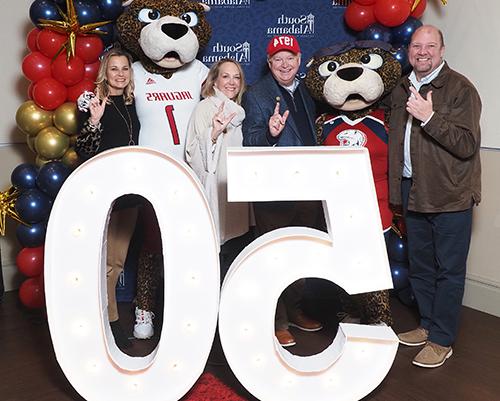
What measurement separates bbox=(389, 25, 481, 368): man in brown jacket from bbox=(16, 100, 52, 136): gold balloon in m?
1.62

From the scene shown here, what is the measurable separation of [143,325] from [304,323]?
2.58 feet

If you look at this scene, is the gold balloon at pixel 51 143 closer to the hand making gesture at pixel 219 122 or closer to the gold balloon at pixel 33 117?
the gold balloon at pixel 33 117

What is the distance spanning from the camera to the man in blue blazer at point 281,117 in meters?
2.85

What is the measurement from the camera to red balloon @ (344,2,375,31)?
10.9 feet

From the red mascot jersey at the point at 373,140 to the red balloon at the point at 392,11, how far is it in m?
0.54

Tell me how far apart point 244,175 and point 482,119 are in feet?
5.68

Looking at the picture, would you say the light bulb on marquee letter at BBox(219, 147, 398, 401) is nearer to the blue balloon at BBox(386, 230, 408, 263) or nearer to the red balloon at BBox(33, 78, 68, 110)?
the blue balloon at BBox(386, 230, 408, 263)

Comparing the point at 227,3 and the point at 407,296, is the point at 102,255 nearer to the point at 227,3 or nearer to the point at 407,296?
the point at 227,3

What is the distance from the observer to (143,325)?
3.08 m

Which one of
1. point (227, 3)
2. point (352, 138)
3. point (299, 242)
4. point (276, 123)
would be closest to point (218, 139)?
point (276, 123)

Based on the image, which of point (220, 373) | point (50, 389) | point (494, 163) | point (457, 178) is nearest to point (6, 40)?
point (50, 389)

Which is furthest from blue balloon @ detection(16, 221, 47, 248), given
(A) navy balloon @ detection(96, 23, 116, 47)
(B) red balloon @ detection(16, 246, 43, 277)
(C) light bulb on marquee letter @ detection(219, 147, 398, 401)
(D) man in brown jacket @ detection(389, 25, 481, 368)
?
(D) man in brown jacket @ detection(389, 25, 481, 368)

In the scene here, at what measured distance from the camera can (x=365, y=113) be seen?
10.0 feet

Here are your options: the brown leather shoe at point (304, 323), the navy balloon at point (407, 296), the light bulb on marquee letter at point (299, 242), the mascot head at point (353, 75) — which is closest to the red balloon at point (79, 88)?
the mascot head at point (353, 75)
